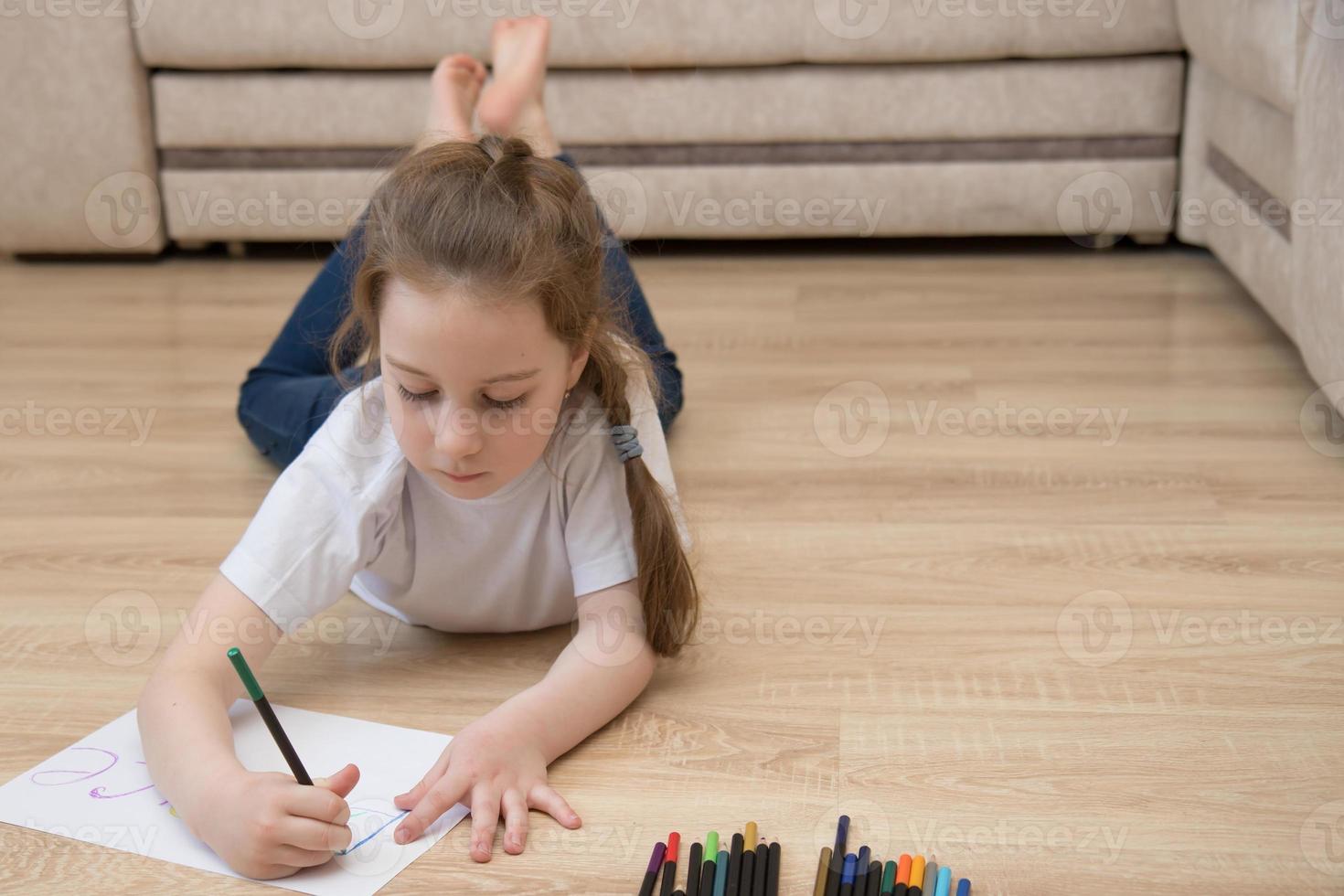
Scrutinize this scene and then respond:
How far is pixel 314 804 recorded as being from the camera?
788mm

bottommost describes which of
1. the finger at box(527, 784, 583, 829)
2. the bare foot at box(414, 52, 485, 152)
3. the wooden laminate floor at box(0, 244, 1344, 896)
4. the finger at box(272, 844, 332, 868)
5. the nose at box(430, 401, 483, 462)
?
the wooden laminate floor at box(0, 244, 1344, 896)

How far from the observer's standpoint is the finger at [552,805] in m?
0.87

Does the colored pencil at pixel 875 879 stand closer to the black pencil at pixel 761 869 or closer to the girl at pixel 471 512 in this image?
the black pencil at pixel 761 869

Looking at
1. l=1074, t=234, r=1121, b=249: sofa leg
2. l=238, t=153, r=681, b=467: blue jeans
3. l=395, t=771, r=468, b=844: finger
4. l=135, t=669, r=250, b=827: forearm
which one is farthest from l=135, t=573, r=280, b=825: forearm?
l=1074, t=234, r=1121, b=249: sofa leg

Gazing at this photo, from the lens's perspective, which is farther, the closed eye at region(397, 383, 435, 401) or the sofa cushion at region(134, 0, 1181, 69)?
the sofa cushion at region(134, 0, 1181, 69)

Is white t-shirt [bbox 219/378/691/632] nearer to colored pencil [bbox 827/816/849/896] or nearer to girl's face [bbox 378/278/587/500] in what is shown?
girl's face [bbox 378/278/587/500]

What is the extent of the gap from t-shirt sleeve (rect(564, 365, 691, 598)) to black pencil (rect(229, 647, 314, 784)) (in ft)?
0.84

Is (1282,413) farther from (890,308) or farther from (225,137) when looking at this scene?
(225,137)

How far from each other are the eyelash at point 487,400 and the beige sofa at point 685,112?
1390 millimetres

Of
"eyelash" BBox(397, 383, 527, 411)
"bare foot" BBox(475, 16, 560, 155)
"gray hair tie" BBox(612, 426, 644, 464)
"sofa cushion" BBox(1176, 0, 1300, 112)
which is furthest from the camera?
"bare foot" BBox(475, 16, 560, 155)

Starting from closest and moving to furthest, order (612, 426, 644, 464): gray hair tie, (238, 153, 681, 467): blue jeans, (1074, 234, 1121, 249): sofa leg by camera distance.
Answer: (612, 426, 644, 464): gray hair tie, (238, 153, 681, 467): blue jeans, (1074, 234, 1121, 249): sofa leg

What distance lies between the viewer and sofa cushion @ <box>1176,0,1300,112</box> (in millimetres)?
1502

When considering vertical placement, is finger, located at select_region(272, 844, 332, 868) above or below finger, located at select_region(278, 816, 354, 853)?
below

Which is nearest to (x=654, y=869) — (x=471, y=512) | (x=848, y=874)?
(x=848, y=874)
